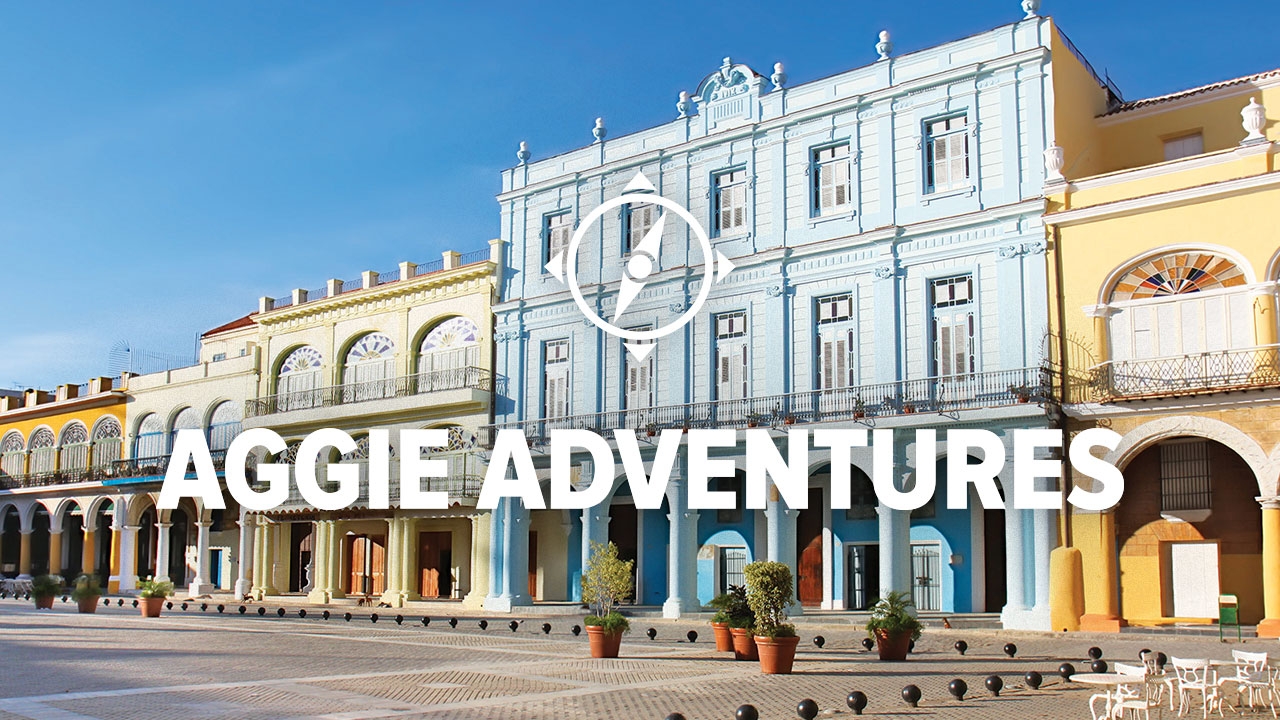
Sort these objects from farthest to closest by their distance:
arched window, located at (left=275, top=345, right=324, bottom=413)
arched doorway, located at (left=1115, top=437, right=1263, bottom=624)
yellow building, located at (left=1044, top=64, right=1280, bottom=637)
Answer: arched window, located at (left=275, top=345, right=324, bottom=413), arched doorway, located at (left=1115, top=437, right=1263, bottom=624), yellow building, located at (left=1044, top=64, right=1280, bottom=637)

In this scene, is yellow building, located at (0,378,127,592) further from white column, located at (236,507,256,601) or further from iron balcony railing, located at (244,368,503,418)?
iron balcony railing, located at (244,368,503,418)

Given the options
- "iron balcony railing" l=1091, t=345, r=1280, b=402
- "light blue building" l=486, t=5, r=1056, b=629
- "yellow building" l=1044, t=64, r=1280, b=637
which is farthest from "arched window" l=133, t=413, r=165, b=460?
"iron balcony railing" l=1091, t=345, r=1280, b=402

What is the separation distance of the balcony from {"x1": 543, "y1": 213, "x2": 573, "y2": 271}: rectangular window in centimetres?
417

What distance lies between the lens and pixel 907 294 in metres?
29.3

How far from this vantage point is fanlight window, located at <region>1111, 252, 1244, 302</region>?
25.2 m

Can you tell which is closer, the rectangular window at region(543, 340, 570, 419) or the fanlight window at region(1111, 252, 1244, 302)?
the fanlight window at region(1111, 252, 1244, 302)

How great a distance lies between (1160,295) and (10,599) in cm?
3792

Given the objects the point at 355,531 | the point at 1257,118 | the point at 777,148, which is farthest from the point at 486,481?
the point at 1257,118

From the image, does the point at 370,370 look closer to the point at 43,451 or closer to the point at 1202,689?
the point at 43,451

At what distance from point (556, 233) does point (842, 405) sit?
11.6 metres

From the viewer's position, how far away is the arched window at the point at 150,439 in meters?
49.8

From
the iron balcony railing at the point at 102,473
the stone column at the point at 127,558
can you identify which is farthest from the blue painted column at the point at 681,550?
the stone column at the point at 127,558

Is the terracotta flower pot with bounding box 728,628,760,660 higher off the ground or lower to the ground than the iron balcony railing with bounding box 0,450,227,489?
lower

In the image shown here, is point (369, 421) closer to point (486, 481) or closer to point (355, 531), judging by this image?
point (355, 531)
